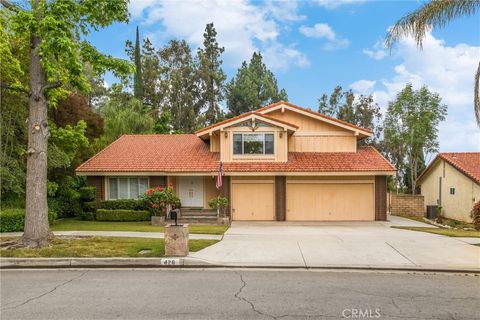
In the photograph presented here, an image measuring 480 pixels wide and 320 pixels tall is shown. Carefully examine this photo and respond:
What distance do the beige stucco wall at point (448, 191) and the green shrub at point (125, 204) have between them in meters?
20.4

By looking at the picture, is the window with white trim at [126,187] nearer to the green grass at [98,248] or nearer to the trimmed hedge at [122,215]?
the trimmed hedge at [122,215]

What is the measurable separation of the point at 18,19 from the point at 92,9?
205cm

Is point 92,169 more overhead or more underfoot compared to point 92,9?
more underfoot

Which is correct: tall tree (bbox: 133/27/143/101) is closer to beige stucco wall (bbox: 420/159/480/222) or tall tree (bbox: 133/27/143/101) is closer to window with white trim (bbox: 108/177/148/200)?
window with white trim (bbox: 108/177/148/200)

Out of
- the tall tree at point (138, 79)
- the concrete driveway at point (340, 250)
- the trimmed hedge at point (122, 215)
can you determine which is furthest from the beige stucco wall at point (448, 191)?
the tall tree at point (138, 79)

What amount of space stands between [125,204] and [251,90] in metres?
26.2

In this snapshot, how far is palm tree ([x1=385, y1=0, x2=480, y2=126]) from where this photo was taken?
12.1 meters

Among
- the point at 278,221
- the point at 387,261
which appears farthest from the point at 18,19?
the point at 278,221

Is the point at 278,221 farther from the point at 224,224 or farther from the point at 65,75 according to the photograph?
the point at 65,75

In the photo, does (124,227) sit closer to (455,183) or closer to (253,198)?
(253,198)

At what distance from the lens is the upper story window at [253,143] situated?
66.7 ft

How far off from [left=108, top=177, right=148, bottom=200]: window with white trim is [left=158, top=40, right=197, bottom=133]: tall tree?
2122cm

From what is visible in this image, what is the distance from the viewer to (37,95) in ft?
37.6

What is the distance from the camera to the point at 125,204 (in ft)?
64.7
